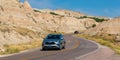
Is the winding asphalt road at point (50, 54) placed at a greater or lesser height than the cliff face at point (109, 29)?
greater

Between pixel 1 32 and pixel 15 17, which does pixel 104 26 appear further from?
pixel 1 32

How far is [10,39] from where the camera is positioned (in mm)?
52594

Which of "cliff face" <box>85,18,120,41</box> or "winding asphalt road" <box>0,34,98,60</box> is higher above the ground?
"winding asphalt road" <box>0,34,98,60</box>

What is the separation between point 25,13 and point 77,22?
7546cm

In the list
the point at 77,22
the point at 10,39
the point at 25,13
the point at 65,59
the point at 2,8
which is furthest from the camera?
the point at 77,22

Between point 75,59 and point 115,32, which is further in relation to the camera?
point 115,32

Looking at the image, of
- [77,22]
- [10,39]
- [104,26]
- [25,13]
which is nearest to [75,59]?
[10,39]

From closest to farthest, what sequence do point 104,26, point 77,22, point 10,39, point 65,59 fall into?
point 65,59, point 10,39, point 104,26, point 77,22

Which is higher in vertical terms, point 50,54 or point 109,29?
point 50,54

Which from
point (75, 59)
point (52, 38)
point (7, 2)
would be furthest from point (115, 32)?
point (75, 59)

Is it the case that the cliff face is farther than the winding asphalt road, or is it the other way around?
the cliff face

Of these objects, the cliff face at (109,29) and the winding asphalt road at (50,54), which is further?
the cliff face at (109,29)

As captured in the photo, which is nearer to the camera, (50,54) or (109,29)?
(50,54)

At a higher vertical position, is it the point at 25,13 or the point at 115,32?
the point at 25,13
